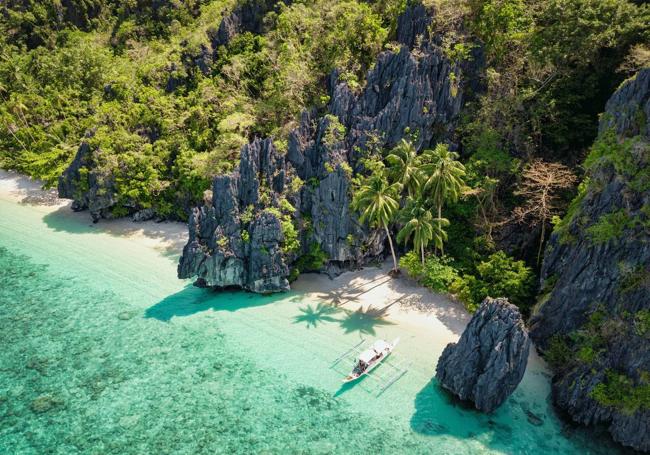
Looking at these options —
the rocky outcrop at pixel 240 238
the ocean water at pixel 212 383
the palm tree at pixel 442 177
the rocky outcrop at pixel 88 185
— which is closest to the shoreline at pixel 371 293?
the ocean water at pixel 212 383

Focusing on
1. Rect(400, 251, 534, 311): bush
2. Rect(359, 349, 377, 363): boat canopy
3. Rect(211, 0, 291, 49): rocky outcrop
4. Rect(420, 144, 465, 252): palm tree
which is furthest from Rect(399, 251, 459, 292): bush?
Rect(211, 0, 291, 49): rocky outcrop

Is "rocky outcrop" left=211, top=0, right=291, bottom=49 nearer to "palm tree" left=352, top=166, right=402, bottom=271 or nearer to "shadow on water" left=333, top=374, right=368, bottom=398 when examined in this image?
"palm tree" left=352, top=166, right=402, bottom=271

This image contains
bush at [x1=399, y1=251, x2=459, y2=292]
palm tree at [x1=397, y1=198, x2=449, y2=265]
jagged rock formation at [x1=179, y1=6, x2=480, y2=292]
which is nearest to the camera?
palm tree at [x1=397, y1=198, x2=449, y2=265]

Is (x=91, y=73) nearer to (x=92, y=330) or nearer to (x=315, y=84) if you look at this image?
(x=315, y=84)

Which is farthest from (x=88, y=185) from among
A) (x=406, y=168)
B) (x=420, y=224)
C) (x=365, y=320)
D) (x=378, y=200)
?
(x=420, y=224)

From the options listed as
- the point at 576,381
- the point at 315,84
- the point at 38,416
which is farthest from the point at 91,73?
the point at 576,381

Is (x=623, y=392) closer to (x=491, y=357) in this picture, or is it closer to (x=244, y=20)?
(x=491, y=357)
